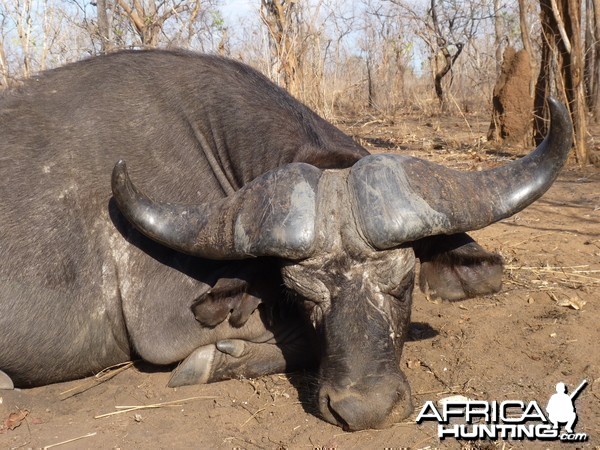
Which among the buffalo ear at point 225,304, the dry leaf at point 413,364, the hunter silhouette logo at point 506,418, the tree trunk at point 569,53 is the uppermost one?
the tree trunk at point 569,53

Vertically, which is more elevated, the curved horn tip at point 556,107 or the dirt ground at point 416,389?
the curved horn tip at point 556,107

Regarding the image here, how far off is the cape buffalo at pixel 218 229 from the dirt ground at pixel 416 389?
0.14 meters

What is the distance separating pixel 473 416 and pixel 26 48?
31.4ft

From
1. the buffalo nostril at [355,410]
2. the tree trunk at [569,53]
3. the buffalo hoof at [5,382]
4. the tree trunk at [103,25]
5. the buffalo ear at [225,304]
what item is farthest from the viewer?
the tree trunk at [103,25]

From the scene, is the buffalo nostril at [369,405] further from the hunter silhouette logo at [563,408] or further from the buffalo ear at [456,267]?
the buffalo ear at [456,267]

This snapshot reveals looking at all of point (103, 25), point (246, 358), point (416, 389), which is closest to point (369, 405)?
point (416, 389)

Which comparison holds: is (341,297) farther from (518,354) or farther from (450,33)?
(450,33)

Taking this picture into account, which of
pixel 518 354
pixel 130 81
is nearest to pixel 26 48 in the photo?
pixel 130 81

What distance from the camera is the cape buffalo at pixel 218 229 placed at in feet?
10.7

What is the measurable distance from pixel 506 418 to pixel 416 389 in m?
0.55

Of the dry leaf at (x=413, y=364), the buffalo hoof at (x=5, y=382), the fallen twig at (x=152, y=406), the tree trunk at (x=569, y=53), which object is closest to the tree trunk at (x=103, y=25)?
the tree trunk at (x=569, y=53)

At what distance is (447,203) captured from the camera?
3.29 m

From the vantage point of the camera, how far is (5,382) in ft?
12.9

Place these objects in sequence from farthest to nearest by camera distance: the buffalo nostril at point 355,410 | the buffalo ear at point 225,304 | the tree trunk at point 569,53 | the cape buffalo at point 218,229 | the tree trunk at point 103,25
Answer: the tree trunk at point 103,25 < the tree trunk at point 569,53 < the buffalo ear at point 225,304 < the cape buffalo at point 218,229 < the buffalo nostril at point 355,410
